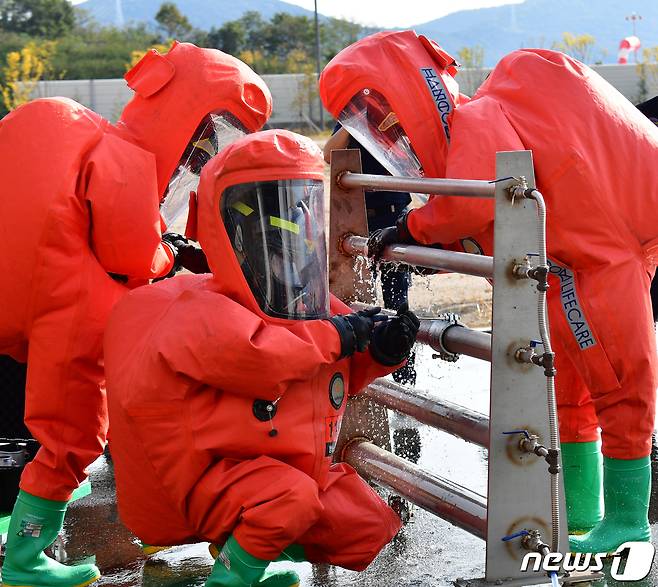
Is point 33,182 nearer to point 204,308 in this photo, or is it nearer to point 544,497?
point 204,308

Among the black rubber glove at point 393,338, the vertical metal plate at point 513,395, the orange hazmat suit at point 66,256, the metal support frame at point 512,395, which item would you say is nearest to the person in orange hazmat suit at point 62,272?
the orange hazmat suit at point 66,256

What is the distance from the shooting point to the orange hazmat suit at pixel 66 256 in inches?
148

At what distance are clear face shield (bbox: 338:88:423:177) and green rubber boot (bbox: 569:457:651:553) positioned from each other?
51.1 inches

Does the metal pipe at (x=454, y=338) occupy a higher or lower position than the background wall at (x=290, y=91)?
higher

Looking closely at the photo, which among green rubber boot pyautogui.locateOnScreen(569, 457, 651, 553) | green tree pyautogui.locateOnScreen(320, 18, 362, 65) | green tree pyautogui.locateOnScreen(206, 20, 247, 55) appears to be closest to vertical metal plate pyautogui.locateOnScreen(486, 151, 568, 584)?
green rubber boot pyautogui.locateOnScreen(569, 457, 651, 553)

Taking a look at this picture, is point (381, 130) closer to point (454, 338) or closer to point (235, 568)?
point (454, 338)

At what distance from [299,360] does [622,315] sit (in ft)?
3.83

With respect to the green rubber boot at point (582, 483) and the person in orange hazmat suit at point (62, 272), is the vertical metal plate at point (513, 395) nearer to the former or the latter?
the green rubber boot at point (582, 483)

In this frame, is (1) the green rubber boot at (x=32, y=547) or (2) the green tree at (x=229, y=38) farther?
(2) the green tree at (x=229, y=38)

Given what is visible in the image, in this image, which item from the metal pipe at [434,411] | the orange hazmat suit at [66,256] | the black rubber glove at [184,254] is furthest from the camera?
the black rubber glove at [184,254]

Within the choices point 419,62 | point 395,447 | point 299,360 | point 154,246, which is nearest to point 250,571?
point 299,360

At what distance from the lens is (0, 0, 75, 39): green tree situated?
61.8 meters

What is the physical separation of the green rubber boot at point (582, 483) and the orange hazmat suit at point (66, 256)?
67.5 inches

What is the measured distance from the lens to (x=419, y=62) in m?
4.11
